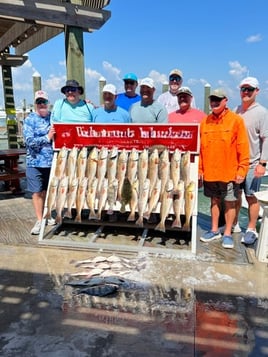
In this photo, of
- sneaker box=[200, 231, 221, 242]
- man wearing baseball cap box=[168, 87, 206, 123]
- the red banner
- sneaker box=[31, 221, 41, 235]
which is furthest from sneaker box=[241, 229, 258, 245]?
sneaker box=[31, 221, 41, 235]

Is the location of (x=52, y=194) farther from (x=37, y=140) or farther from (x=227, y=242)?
(x=227, y=242)

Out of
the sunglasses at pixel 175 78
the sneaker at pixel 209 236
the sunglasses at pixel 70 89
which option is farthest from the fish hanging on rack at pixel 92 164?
the sunglasses at pixel 175 78

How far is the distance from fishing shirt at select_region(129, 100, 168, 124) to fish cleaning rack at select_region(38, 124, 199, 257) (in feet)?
0.72

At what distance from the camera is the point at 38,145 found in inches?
175

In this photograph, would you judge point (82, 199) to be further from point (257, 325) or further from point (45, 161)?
point (257, 325)

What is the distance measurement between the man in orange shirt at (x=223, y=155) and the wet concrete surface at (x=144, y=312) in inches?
31.6

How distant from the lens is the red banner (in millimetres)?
4062

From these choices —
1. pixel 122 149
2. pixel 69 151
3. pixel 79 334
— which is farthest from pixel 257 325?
pixel 69 151

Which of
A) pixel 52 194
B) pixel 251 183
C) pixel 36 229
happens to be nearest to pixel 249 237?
pixel 251 183

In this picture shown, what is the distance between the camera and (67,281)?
10.6 feet

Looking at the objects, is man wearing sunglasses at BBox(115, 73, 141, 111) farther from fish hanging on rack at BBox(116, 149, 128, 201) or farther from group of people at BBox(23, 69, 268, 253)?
fish hanging on rack at BBox(116, 149, 128, 201)

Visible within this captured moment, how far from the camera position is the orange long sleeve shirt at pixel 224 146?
3.72m

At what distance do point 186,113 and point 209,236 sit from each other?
1586mm

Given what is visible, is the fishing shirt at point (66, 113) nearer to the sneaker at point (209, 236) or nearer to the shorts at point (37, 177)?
the shorts at point (37, 177)
